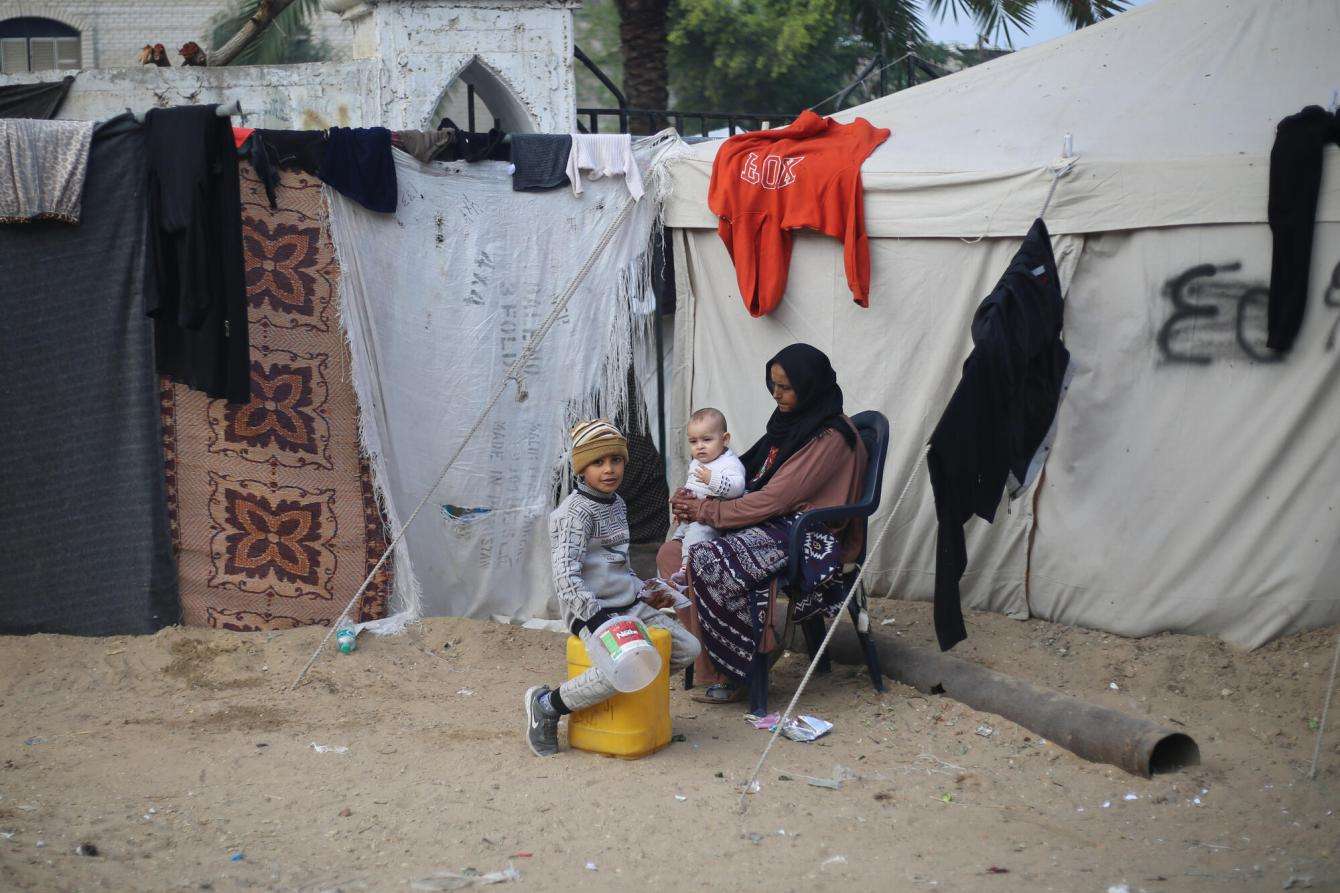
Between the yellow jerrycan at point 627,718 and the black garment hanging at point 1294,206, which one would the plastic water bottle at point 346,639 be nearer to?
the yellow jerrycan at point 627,718

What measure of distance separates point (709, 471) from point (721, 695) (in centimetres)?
82

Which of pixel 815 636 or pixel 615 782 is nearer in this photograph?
pixel 615 782

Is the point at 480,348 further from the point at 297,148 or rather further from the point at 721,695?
the point at 721,695

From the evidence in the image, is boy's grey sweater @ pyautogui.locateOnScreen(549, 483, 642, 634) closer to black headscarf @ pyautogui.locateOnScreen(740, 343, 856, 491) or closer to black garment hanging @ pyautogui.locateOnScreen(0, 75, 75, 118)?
black headscarf @ pyautogui.locateOnScreen(740, 343, 856, 491)

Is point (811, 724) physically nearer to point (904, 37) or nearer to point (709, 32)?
point (904, 37)

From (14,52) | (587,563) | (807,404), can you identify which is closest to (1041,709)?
(807,404)

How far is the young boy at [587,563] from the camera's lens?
4086 millimetres

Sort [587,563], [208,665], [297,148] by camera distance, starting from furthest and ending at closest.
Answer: [297,148] → [208,665] → [587,563]

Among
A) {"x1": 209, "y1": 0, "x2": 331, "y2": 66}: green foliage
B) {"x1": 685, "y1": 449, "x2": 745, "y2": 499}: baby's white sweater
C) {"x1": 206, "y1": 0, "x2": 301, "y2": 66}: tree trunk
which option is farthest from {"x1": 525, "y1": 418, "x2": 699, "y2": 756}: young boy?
{"x1": 209, "y1": 0, "x2": 331, "y2": 66}: green foliage

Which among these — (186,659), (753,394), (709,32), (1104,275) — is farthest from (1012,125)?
(709,32)

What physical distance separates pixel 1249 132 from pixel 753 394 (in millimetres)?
2278

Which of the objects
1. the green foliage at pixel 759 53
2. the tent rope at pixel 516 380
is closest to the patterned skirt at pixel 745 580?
the tent rope at pixel 516 380

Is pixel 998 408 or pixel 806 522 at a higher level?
pixel 998 408

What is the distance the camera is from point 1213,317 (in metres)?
4.81
